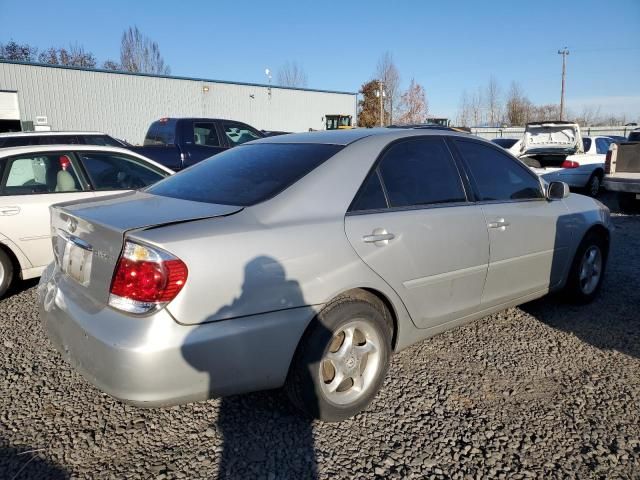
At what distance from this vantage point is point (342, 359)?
8.73 feet

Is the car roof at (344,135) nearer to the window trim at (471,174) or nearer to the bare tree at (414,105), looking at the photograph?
the window trim at (471,174)

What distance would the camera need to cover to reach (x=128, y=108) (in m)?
28.6

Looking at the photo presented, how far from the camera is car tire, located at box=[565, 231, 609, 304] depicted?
4.30m

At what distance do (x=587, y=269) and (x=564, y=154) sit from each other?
8367 millimetres

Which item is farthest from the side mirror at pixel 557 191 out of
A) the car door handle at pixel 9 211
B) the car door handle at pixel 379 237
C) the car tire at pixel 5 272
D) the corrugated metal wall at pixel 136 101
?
the corrugated metal wall at pixel 136 101

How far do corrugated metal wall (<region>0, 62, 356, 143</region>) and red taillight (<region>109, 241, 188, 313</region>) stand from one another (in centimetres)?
2702

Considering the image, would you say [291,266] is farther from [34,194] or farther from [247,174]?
[34,194]

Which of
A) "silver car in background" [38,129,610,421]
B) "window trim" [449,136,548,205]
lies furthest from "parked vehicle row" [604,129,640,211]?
"silver car in background" [38,129,610,421]

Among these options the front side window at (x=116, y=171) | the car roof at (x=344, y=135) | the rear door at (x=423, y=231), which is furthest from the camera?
the front side window at (x=116, y=171)

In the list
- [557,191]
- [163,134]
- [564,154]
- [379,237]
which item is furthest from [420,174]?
[564,154]

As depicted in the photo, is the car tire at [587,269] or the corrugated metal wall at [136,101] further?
the corrugated metal wall at [136,101]

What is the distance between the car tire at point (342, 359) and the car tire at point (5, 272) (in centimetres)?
345

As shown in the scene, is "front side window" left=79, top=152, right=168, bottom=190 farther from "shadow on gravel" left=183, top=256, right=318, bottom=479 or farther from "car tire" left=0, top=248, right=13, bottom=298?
"shadow on gravel" left=183, top=256, right=318, bottom=479

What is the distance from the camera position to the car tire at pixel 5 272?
4.57m
